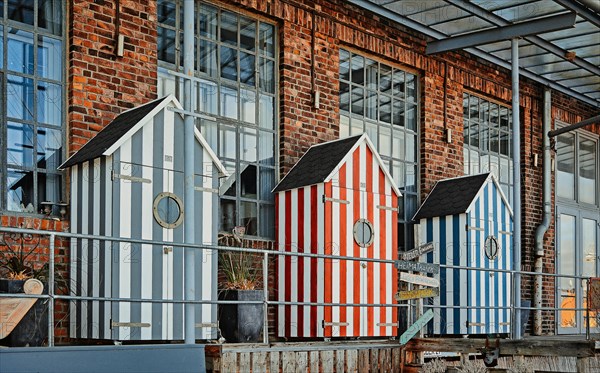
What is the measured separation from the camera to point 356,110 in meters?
12.1

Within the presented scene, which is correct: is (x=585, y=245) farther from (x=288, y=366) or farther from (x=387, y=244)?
(x=288, y=366)

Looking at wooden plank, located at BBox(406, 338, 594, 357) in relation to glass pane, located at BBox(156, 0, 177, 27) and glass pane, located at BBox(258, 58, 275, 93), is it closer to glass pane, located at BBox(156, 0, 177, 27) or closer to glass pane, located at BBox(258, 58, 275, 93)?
glass pane, located at BBox(258, 58, 275, 93)

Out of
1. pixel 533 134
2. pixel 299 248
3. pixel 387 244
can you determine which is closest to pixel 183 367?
pixel 299 248

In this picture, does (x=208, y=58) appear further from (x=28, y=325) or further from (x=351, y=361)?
Result: (x=28, y=325)

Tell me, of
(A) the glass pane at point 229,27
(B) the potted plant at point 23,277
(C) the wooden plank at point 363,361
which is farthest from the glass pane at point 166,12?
(C) the wooden plank at point 363,361

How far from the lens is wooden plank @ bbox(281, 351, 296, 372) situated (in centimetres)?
811

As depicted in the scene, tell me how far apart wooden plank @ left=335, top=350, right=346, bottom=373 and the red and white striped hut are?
1.20 m

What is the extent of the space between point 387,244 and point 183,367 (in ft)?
12.8

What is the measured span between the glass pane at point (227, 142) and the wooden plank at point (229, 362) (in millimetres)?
3080

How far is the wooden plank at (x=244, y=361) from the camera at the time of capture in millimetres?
7840

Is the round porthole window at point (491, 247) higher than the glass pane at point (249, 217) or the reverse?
the reverse

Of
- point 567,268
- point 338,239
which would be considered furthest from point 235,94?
point 567,268

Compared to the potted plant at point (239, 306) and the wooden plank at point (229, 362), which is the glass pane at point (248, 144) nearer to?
the potted plant at point (239, 306)

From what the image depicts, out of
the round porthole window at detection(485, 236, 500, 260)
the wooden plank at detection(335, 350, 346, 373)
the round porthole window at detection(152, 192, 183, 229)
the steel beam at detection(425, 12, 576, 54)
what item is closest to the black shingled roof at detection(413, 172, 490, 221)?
the round porthole window at detection(485, 236, 500, 260)
